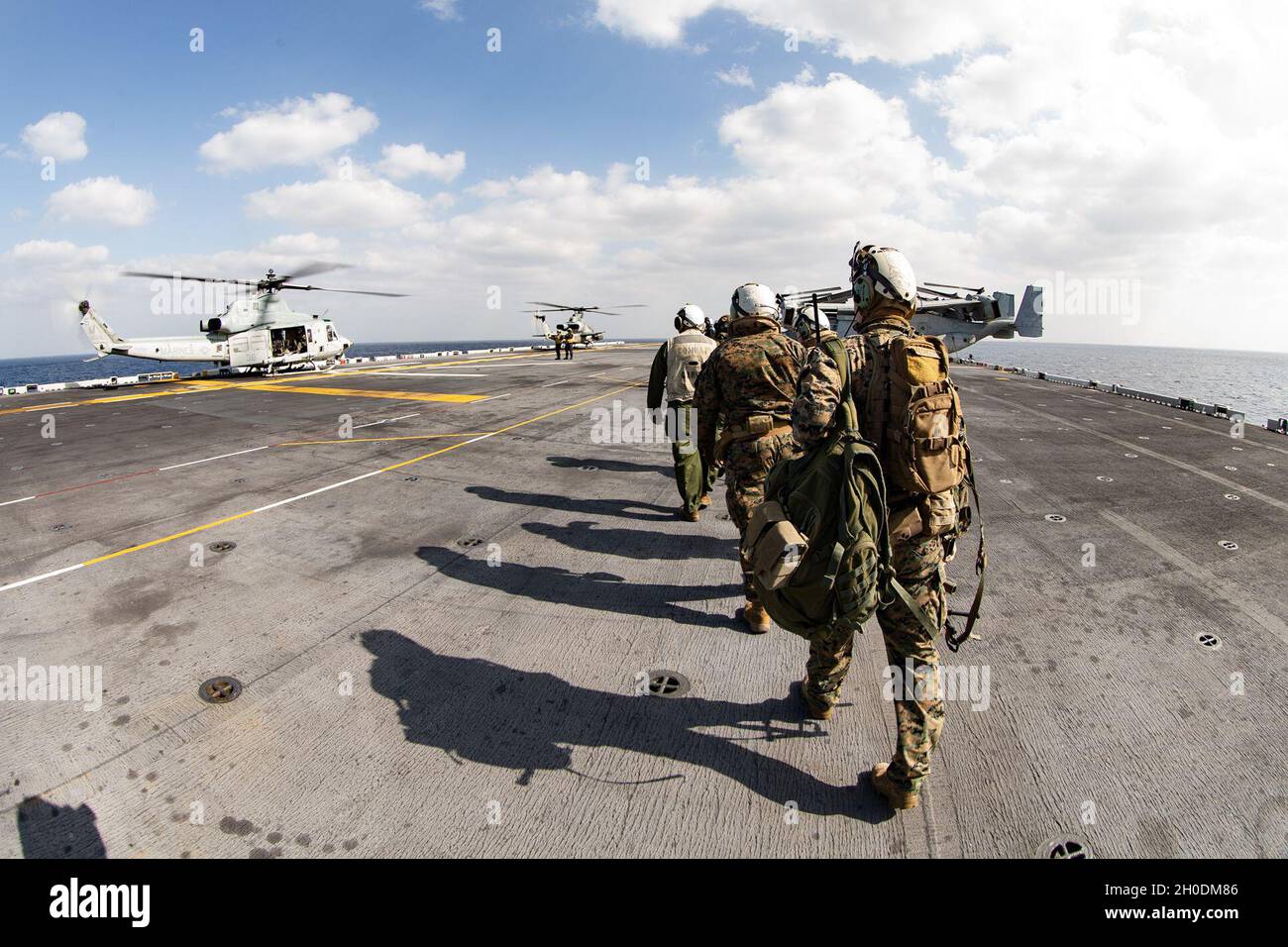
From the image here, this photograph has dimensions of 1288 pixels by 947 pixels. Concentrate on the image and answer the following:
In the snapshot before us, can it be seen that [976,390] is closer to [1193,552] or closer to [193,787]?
[1193,552]

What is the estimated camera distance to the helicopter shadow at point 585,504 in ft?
23.7

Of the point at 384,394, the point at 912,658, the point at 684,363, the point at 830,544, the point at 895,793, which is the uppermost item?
the point at 384,394

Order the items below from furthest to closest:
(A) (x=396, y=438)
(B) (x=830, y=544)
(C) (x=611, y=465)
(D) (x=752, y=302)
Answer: (A) (x=396, y=438), (C) (x=611, y=465), (D) (x=752, y=302), (B) (x=830, y=544)

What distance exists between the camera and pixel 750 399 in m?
4.74

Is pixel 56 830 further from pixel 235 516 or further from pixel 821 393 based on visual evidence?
pixel 235 516

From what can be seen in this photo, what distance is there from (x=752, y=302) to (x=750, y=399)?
0.96 meters

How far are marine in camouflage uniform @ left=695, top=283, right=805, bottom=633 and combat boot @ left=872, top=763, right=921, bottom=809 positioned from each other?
5.69 feet

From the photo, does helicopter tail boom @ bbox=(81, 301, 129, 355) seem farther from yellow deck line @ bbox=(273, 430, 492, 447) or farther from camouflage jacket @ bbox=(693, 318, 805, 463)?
camouflage jacket @ bbox=(693, 318, 805, 463)

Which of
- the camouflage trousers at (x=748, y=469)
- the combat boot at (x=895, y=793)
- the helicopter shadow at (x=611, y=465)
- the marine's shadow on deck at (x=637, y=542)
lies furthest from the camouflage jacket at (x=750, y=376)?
the helicopter shadow at (x=611, y=465)

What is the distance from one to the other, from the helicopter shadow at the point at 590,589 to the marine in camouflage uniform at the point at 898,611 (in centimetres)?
134

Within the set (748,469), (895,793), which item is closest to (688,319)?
(748,469)
